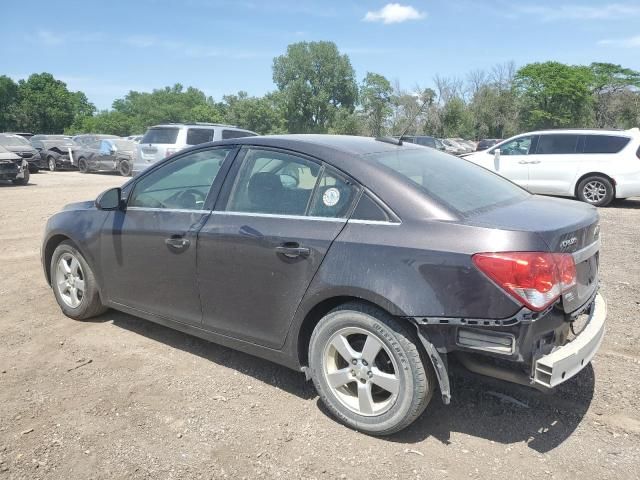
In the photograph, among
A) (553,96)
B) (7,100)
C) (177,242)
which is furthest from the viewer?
(7,100)

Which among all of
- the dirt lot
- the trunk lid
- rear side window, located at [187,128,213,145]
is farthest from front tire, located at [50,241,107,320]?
rear side window, located at [187,128,213,145]

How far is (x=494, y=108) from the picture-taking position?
61625mm

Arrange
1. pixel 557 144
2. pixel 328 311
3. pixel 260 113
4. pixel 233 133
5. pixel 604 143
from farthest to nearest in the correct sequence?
pixel 260 113 → pixel 233 133 → pixel 557 144 → pixel 604 143 → pixel 328 311

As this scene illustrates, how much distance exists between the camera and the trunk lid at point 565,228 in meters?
2.59

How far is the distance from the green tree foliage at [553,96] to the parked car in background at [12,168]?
57.8m

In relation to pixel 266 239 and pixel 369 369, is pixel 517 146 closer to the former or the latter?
pixel 266 239

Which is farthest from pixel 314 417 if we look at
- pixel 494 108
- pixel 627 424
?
pixel 494 108

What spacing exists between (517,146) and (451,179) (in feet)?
32.9

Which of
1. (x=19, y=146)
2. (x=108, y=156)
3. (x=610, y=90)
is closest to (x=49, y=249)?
(x=108, y=156)

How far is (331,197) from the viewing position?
3.04 meters

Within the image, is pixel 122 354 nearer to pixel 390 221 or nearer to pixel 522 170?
pixel 390 221

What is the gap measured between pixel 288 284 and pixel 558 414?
1774 mm

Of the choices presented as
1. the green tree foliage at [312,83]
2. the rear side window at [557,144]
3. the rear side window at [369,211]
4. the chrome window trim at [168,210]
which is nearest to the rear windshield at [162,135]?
the rear side window at [557,144]

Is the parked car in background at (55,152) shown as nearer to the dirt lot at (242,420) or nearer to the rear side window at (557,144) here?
the rear side window at (557,144)
